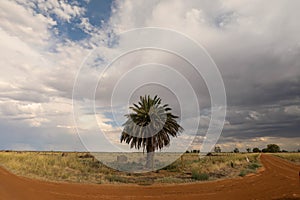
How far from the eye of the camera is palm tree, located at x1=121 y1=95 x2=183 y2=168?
96.9 feet

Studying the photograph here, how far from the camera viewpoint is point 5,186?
14.1 m

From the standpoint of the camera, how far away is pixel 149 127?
2955 cm

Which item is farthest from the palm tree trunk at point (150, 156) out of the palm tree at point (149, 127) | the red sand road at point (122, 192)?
the red sand road at point (122, 192)

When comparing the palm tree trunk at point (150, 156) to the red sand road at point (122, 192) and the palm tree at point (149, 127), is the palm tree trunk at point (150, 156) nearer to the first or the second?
the palm tree at point (149, 127)

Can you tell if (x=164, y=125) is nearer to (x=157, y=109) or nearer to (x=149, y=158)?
(x=157, y=109)

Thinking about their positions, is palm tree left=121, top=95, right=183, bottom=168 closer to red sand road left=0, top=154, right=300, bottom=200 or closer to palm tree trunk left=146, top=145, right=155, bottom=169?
palm tree trunk left=146, top=145, right=155, bottom=169

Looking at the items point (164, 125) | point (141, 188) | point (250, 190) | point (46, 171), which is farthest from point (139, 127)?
point (250, 190)

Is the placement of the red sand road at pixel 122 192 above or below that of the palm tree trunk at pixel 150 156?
below

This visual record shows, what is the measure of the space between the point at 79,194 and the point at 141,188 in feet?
12.9

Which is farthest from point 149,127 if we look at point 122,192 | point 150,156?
point 122,192

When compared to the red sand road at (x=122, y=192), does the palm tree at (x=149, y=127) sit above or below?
above

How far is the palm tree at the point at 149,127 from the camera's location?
29.5 meters

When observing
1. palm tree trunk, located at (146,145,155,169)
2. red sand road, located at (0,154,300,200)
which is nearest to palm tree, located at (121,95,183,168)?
palm tree trunk, located at (146,145,155,169)

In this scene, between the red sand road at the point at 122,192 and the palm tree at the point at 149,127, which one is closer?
the red sand road at the point at 122,192
